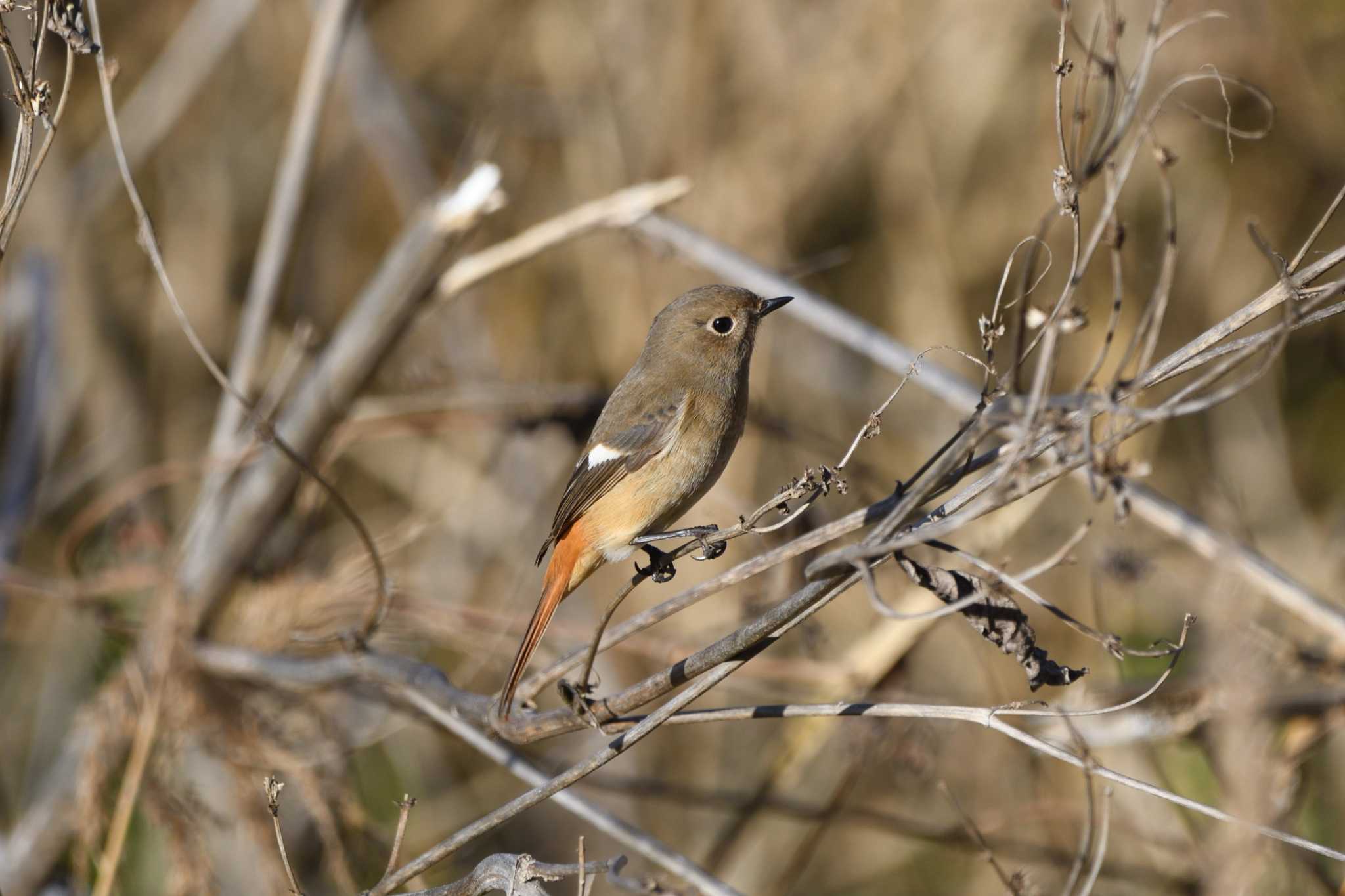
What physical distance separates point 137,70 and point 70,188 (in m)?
1.26

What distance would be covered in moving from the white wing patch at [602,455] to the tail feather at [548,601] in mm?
247

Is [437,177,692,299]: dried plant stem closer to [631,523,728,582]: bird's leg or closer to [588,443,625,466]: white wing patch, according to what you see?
[588,443,625,466]: white wing patch

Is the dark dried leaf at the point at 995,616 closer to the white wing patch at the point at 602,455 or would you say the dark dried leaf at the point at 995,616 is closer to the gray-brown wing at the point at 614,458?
the gray-brown wing at the point at 614,458

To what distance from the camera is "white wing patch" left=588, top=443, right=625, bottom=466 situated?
323cm

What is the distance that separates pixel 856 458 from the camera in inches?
185

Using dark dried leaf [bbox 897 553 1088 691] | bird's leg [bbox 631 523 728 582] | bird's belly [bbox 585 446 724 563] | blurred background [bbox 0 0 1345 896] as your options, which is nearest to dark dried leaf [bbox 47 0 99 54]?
bird's leg [bbox 631 523 728 582]

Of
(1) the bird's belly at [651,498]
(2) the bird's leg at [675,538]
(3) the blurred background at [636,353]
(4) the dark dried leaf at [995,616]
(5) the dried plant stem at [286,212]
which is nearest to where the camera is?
(4) the dark dried leaf at [995,616]

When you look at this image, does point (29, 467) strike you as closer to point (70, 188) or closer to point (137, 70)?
point (70, 188)

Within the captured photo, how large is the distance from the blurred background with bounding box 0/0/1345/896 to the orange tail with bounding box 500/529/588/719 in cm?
51

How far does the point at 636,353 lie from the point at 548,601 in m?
2.36

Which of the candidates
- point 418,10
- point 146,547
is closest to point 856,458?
point 146,547

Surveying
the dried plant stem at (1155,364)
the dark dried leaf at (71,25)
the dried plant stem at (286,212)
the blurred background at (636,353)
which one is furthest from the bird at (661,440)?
the dark dried leaf at (71,25)

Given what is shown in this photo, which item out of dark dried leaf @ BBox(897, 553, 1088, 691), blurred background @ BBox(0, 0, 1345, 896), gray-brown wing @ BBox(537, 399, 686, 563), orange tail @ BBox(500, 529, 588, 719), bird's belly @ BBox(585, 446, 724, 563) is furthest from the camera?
blurred background @ BBox(0, 0, 1345, 896)

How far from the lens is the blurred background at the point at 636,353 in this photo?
407 centimetres
